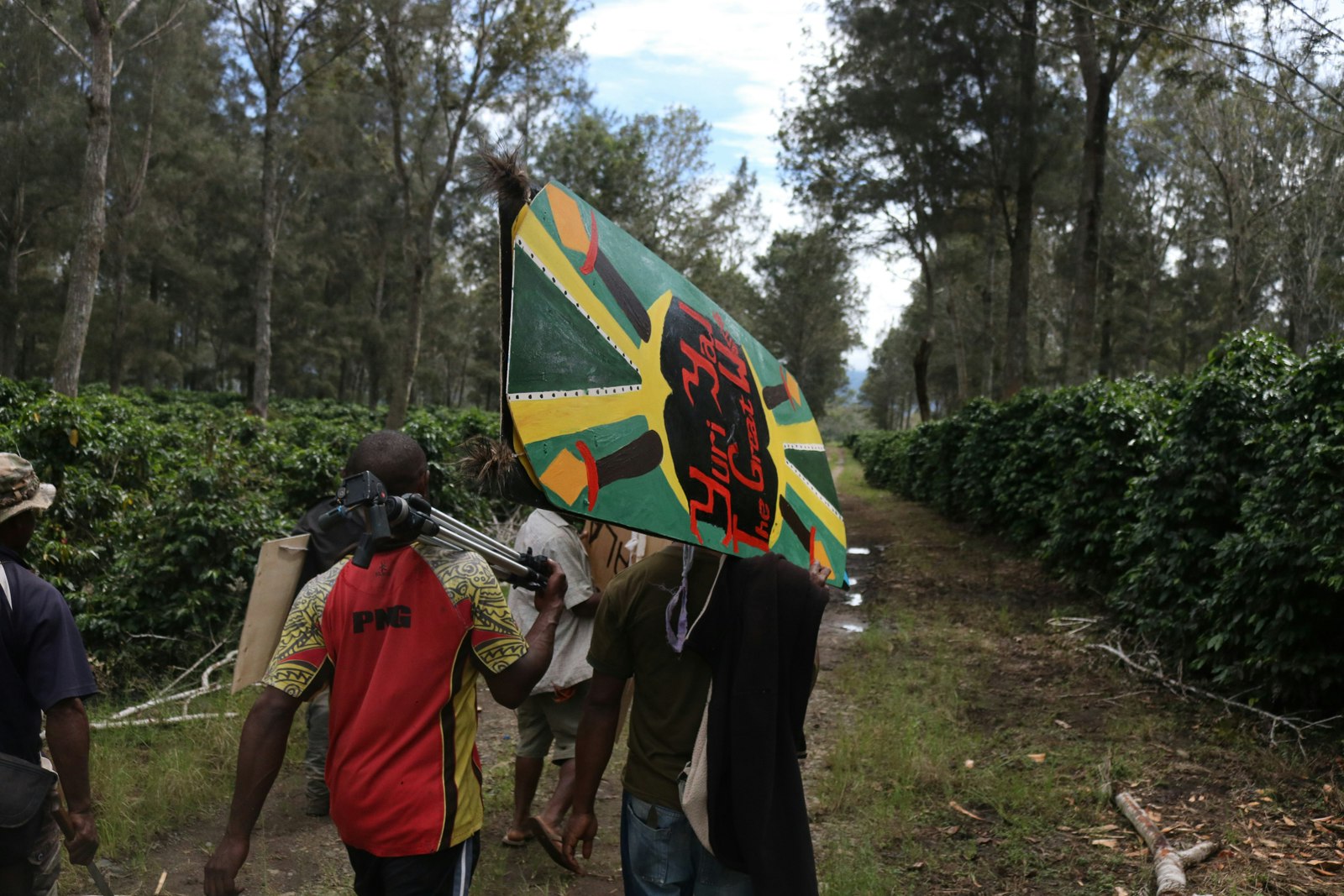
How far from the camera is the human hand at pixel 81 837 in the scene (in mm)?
2531

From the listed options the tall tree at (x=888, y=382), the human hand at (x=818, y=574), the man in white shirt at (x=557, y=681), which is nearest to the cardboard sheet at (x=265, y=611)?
the man in white shirt at (x=557, y=681)

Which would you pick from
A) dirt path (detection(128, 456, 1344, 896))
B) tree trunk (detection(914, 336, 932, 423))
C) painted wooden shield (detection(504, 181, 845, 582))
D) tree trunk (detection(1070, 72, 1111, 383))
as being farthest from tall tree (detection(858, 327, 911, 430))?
painted wooden shield (detection(504, 181, 845, 582))

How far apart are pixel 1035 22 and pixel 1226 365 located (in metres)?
14.1

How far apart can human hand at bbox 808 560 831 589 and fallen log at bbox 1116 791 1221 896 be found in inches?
88.4

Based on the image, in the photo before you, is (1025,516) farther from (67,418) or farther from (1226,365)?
(67,418)

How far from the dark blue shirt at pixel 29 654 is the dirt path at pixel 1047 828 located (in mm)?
1880

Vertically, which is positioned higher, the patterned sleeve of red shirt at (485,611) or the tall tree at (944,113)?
the tall tree at (944,113)

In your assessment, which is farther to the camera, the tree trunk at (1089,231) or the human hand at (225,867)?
the tree trunk at (1089,231)

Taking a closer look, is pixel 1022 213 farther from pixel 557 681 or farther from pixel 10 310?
pixel 10 310

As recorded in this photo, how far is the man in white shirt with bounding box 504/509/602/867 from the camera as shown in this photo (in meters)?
3.94

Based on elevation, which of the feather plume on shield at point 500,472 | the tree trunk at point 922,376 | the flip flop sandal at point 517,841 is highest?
the tree trunk at point 922,376

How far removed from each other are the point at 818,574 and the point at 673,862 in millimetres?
897

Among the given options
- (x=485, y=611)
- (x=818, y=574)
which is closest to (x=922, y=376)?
(x=818, y=574)

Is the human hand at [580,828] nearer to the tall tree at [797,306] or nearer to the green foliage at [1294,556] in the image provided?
the green foliage at [1294,556]
